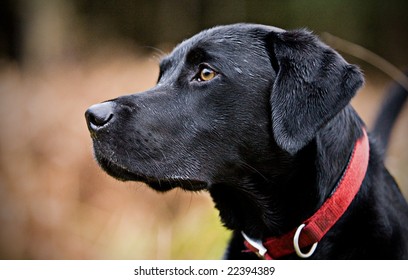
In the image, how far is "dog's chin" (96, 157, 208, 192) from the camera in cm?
231

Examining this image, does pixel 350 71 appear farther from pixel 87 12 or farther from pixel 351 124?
pixel 87 12

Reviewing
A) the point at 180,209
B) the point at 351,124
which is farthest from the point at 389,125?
the point at 180,209

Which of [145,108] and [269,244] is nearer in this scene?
[145,108]

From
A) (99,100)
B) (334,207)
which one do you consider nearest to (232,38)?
(334,207)

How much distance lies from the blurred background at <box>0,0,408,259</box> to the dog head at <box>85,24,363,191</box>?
1.89 meters

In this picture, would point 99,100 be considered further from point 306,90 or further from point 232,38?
point 306,90

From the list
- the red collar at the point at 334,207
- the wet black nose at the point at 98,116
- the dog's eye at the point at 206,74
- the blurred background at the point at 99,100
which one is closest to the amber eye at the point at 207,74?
the dog's eye at the point at 206,74

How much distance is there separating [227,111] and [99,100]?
2642mm

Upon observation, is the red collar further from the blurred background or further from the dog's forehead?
the blurred background

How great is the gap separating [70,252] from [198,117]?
8.50 ft

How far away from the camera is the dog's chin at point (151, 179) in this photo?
2.31m

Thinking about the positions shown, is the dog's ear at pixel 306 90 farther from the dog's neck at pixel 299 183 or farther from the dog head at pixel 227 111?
the dog's neck at pixel 299 183

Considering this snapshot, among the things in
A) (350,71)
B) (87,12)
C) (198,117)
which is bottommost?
(87,12)

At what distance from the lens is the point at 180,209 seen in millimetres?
4578
